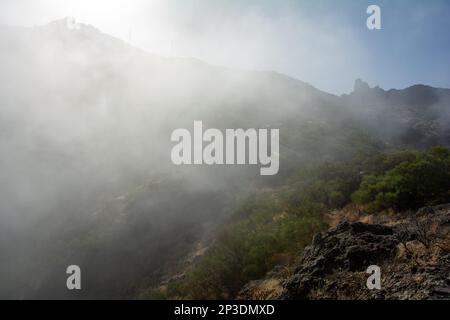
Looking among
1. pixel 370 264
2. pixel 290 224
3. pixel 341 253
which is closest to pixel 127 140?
pixel 290 224

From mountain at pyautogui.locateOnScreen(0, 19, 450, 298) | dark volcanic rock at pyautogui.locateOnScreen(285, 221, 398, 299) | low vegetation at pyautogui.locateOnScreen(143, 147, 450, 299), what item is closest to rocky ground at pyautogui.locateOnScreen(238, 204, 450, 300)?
dark volcanic rock at pyautogui.locateOnScreen(285, 221, 398, 299)

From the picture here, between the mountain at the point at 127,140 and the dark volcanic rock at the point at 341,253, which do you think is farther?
the mountain at the point at 127,140

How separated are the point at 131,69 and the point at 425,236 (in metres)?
62.0

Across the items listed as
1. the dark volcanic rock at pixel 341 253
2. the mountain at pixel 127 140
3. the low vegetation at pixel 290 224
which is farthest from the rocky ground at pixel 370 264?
the mountain at pixel 127 140

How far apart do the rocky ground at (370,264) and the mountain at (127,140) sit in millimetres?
12292

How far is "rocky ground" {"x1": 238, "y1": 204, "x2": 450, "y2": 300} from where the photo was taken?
6.41 meters

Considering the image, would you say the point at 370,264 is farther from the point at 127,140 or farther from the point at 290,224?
the point at 127,140

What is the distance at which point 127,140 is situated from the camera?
4394 cm

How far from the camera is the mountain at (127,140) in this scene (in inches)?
943

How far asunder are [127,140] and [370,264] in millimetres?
39148

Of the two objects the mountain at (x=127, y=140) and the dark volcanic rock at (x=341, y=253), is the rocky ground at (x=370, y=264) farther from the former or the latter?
the mountain at (x=127, y=140)

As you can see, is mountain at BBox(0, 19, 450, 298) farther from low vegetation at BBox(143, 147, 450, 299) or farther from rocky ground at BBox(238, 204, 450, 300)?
rocky ground at BBox(238, 204, 450, 300)

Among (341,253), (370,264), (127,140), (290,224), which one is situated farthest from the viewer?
(127,140)
